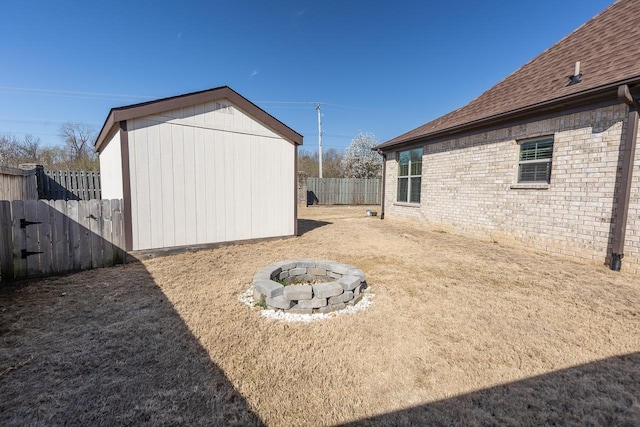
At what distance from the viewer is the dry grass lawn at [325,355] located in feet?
5.82

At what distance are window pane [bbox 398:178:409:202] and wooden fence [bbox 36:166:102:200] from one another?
12814 millimetres

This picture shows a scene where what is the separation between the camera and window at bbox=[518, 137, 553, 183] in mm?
5953

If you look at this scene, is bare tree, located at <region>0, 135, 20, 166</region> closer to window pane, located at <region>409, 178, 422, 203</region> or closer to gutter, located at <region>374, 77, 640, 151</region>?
window pane, located at <region>409, 178, 422, 203</region>

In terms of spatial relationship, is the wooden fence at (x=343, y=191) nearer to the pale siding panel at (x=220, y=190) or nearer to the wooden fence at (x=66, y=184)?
the wooden fence at (x=66, y=184)

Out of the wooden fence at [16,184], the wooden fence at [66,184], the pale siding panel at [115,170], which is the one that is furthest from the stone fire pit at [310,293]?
the wooden fence at [66,184]

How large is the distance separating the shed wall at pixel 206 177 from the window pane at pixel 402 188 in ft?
17.0

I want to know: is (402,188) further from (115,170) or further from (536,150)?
(115,170)

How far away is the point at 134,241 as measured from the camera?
17.0 feet

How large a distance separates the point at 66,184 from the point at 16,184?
4.61 meters

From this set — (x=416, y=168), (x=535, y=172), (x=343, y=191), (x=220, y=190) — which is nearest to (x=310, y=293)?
(x=220, y=190)

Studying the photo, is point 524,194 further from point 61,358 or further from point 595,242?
point 61,358

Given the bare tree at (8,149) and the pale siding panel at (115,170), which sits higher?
the bare tree at (8,149)

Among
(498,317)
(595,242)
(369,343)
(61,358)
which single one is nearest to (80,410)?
(61,358)

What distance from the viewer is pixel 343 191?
20.0m
